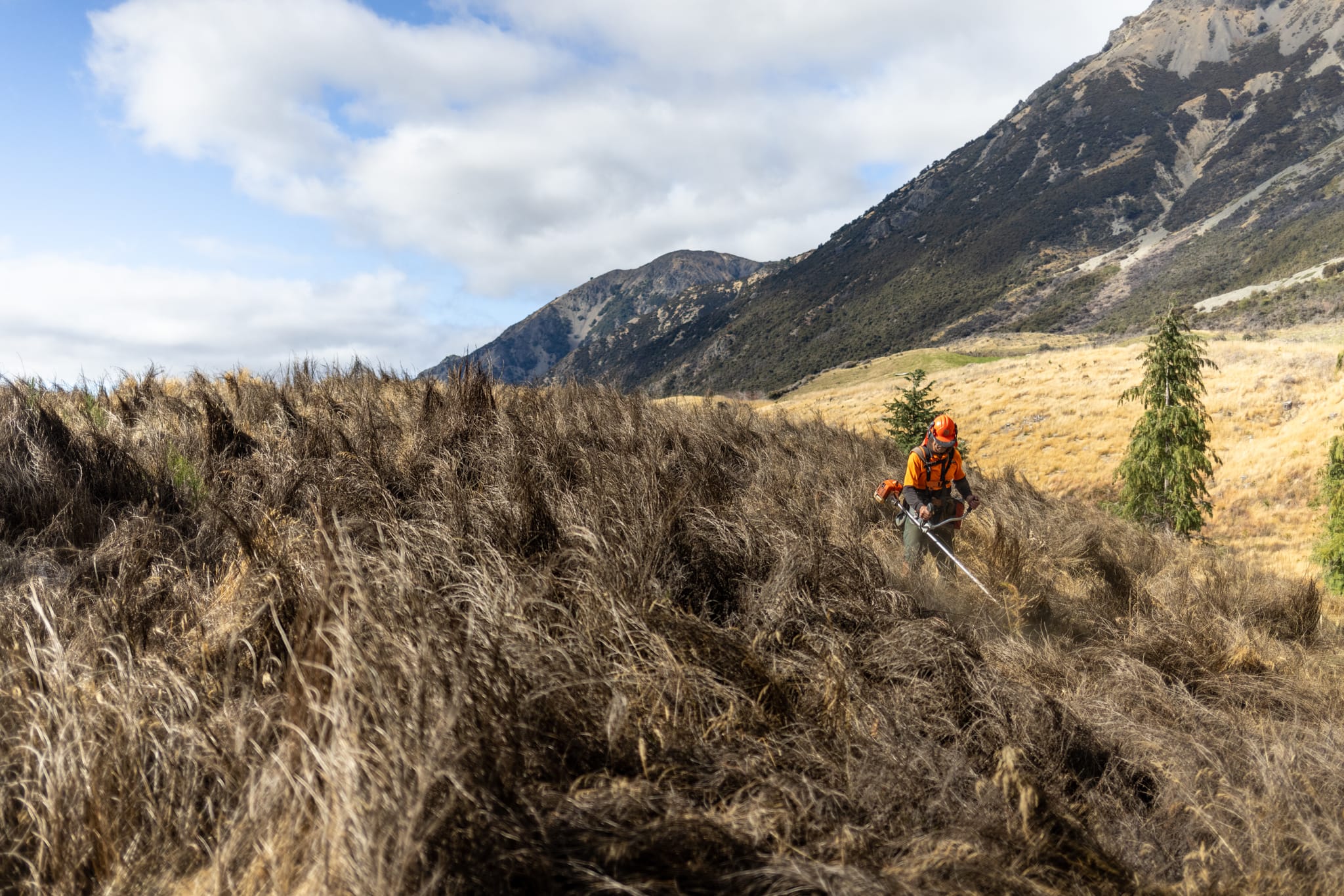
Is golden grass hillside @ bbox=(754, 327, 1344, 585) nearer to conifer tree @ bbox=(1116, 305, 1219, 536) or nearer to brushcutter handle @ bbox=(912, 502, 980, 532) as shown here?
conifer tree @ bbox=(1116, 305, 1219, 536)

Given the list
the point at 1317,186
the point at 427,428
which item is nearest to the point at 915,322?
the point at 1317,186

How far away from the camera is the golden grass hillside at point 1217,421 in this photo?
18.7 meters

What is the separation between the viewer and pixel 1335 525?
10.3m

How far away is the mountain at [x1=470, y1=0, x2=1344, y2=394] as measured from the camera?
99.9 metres

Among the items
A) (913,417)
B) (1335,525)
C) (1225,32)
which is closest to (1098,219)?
(1225,32)

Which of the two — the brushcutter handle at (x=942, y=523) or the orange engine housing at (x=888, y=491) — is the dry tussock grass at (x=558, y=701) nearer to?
the brushcutter handle at (x=942, y=523)

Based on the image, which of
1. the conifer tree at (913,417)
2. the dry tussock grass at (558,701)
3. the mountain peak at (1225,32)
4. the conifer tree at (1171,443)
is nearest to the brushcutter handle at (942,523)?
the dry tussock grass at (558,701)

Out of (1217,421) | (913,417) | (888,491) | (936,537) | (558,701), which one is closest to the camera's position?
(558,701)

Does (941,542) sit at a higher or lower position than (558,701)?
lower

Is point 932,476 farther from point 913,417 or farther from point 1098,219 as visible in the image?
point 1098,219

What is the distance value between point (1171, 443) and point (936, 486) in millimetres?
11887

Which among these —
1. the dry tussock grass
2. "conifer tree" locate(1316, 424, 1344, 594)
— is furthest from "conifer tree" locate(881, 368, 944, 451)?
the dry tussock grass

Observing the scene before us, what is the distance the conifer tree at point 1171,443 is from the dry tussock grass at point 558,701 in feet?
35.5

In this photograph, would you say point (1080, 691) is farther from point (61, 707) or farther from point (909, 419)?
point (909, 419)
